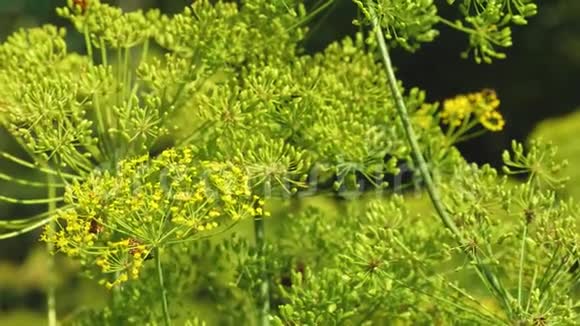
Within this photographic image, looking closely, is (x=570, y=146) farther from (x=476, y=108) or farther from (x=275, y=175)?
(x=275, y=175)

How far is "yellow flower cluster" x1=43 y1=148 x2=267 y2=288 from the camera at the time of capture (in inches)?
68.3

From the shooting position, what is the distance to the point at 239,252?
2.19 metres

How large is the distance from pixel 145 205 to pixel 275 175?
0.24m

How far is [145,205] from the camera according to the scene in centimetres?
174

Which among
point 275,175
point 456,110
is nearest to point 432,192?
point 275,175

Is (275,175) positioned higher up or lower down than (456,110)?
lower down

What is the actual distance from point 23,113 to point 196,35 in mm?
378

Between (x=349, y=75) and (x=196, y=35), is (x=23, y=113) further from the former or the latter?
(x=349, y=75)

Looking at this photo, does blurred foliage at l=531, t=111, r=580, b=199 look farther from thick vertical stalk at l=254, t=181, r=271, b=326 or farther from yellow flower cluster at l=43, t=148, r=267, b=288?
yellow flower cluster at l=43, t=148, r=267, b=288

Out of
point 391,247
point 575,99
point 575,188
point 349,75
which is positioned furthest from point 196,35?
point 575,99

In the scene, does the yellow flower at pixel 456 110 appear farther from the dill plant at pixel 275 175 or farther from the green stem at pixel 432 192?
the green stem at pixel 432 192

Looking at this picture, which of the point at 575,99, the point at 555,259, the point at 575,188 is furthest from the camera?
the point at 575,99

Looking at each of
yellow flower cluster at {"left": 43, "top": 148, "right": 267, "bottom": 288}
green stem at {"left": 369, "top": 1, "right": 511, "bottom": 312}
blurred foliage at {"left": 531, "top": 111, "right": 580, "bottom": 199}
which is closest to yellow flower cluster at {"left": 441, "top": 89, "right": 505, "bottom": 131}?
green stem at {"left": 369, "top": 1, "right": 511, "bottom": 312}

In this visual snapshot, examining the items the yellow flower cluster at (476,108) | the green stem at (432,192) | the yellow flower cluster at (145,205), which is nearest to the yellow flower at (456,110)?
the yellow flower cluster at (476,108)
